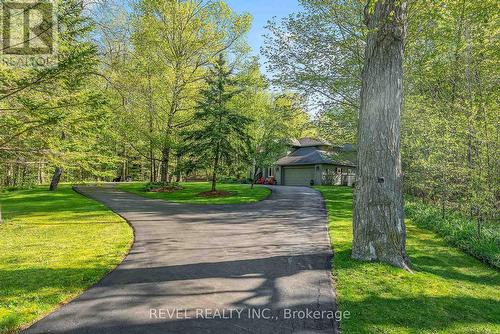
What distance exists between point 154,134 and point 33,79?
1509 cm

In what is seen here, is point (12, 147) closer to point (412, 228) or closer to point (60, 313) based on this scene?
point (60, 313)

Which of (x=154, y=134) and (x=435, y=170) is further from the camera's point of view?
(x=154, y=134)

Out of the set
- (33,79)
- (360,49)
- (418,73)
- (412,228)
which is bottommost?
(412,228)

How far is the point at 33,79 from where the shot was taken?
863cm

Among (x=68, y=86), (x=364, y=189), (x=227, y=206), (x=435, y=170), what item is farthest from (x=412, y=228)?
(x=68, y=86)

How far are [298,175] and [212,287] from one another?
30.7 m

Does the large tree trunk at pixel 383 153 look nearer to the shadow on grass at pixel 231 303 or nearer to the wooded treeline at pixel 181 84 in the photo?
the shadow on grass at pixel 231 303

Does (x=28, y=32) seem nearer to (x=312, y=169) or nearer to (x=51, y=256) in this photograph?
(x=51, y=256)

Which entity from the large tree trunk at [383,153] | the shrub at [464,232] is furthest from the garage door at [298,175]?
the large tree trunk at [383,153]

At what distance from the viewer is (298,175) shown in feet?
117

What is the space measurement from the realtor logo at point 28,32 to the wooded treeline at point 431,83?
886 centimetres

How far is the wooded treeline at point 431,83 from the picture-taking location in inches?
382

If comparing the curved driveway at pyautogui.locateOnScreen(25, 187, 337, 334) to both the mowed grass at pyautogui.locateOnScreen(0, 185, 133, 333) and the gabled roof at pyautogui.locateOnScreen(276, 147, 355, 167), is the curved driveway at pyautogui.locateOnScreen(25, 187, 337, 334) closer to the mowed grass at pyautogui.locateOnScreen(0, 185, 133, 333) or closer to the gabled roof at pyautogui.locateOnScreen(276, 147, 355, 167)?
the mowed grass at pyautogui.locateOnScreen(0, 185, 133, 333)

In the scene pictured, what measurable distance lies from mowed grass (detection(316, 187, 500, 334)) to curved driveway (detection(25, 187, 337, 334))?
15.0 inches
